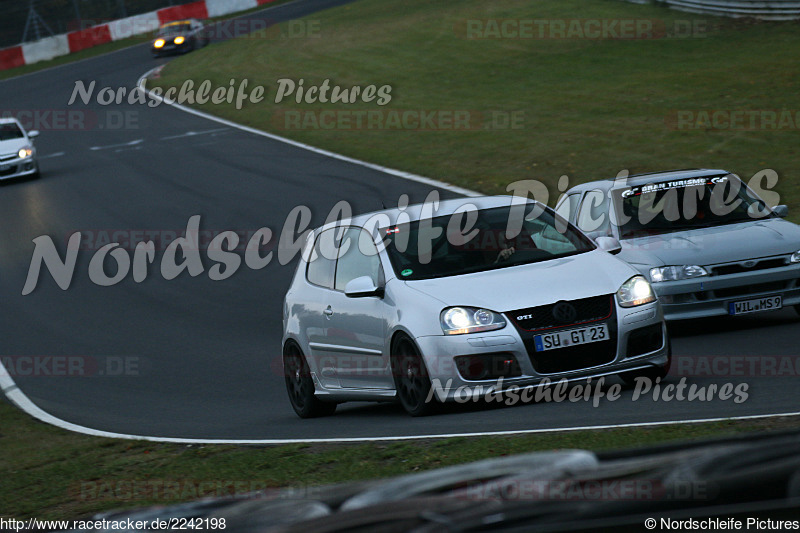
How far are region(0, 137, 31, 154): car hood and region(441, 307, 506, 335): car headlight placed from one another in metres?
23.1

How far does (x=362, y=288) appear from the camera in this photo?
9242mm

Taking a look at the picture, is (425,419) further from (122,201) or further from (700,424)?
(122,201)

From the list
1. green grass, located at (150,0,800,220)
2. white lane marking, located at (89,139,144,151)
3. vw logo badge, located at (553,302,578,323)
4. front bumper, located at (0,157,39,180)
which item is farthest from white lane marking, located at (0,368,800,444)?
white lane marking, located at (89,139,144,151)

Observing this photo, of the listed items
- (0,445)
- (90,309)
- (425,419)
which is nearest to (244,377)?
(0,445)

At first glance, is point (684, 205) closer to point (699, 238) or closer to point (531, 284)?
point (699, 238)

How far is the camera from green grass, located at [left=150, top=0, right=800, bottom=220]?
23391 millimetres

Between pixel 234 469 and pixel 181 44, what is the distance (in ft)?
145

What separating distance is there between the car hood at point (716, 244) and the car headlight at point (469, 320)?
3439 mm

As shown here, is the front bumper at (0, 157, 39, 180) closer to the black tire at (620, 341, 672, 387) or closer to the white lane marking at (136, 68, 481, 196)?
the white lane marking at (136, 68, 481, 196)

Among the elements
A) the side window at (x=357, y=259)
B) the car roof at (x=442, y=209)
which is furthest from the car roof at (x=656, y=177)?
the side window at (x=357, y=259)

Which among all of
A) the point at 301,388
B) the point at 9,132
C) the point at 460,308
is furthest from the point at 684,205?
the point at 9,132

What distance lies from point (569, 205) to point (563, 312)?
16.9 ft

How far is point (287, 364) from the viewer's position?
1098 centimetres

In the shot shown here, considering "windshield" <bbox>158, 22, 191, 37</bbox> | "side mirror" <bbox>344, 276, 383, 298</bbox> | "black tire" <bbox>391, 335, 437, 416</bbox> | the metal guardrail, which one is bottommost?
"windshield" <bbox>158, 22, 191, 37</bbox>
